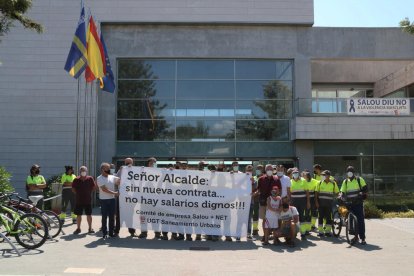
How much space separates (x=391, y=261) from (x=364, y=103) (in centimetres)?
1463

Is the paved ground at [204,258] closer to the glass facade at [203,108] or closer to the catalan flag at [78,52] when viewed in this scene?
the catalan flag at [78,52]

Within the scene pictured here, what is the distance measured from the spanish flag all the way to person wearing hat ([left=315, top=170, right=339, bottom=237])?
334 inches

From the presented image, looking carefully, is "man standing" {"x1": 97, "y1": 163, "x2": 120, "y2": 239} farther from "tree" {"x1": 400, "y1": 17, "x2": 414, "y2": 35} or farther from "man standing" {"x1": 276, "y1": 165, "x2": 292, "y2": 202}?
"tree" {"x1": 400, "y1": 17, "x2": 414, "y2": 35}

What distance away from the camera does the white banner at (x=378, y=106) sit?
2236 centimetres

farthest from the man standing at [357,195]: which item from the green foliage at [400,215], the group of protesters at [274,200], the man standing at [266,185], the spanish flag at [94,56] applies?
the spanish flag at [94,56]

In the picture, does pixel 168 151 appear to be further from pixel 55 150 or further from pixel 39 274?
pixel 39 274

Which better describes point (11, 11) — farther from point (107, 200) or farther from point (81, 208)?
point (107, 200)

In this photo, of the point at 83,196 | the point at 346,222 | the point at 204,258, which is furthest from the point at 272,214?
the point at 83,196

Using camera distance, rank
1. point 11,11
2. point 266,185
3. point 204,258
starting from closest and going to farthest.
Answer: point 204,258
point 266,185
point 11,11

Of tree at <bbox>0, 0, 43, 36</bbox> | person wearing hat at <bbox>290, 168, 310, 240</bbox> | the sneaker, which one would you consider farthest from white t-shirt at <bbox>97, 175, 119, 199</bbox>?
tree at <bbox>0, 0, 43, 36</bbox>

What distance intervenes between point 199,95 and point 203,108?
0.71 meters

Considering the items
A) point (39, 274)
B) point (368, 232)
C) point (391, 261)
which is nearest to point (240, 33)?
A: point (368, 232)

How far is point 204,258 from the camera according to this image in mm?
9125

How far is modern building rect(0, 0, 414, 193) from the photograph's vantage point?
22547 mm
